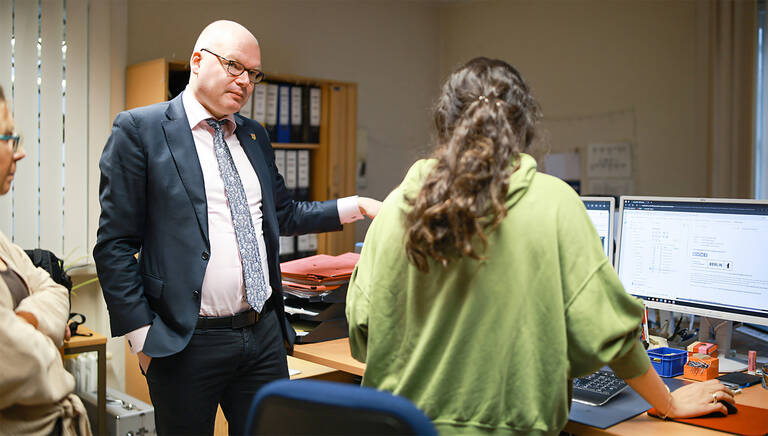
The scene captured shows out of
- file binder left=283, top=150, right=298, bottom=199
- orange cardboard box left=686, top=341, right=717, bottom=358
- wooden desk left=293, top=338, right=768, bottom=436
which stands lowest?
wooden desk left=293, top=338, right=768, bottom=436

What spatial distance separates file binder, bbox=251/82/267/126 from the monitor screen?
2290 mm

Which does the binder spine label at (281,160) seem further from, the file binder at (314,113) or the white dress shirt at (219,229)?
the white dress shirt at (219,229)

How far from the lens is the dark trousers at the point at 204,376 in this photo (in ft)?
5.64

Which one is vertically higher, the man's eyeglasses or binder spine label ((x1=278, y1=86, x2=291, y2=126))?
binder spine label ((x1=278, y1=86, x2=291, y2=126))

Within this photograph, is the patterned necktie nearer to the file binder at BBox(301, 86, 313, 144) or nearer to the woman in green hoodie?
the woman in green hoodie

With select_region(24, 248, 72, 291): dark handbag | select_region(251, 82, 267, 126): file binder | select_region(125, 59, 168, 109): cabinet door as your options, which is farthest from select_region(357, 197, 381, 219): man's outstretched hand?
select_region(251, 82, 267, 126): file binder

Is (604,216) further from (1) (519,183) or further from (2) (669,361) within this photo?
(1) (519,183)

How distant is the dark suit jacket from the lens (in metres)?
1.69

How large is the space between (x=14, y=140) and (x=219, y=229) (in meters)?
0.56

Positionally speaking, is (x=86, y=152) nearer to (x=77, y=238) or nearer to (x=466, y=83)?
(x=77, y=238)

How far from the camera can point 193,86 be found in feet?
6.16

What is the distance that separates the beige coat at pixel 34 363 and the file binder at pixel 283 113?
2.48 m

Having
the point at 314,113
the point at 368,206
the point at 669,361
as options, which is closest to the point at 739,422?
the point at 669,361

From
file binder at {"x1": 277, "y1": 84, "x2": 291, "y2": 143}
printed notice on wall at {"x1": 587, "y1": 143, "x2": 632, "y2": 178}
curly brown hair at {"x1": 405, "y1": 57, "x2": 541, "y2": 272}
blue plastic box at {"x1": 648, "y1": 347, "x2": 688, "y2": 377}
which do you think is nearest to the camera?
curly brown hair at {"x1": 405, "y1": 57, "x2": 541, "y2": 272}
